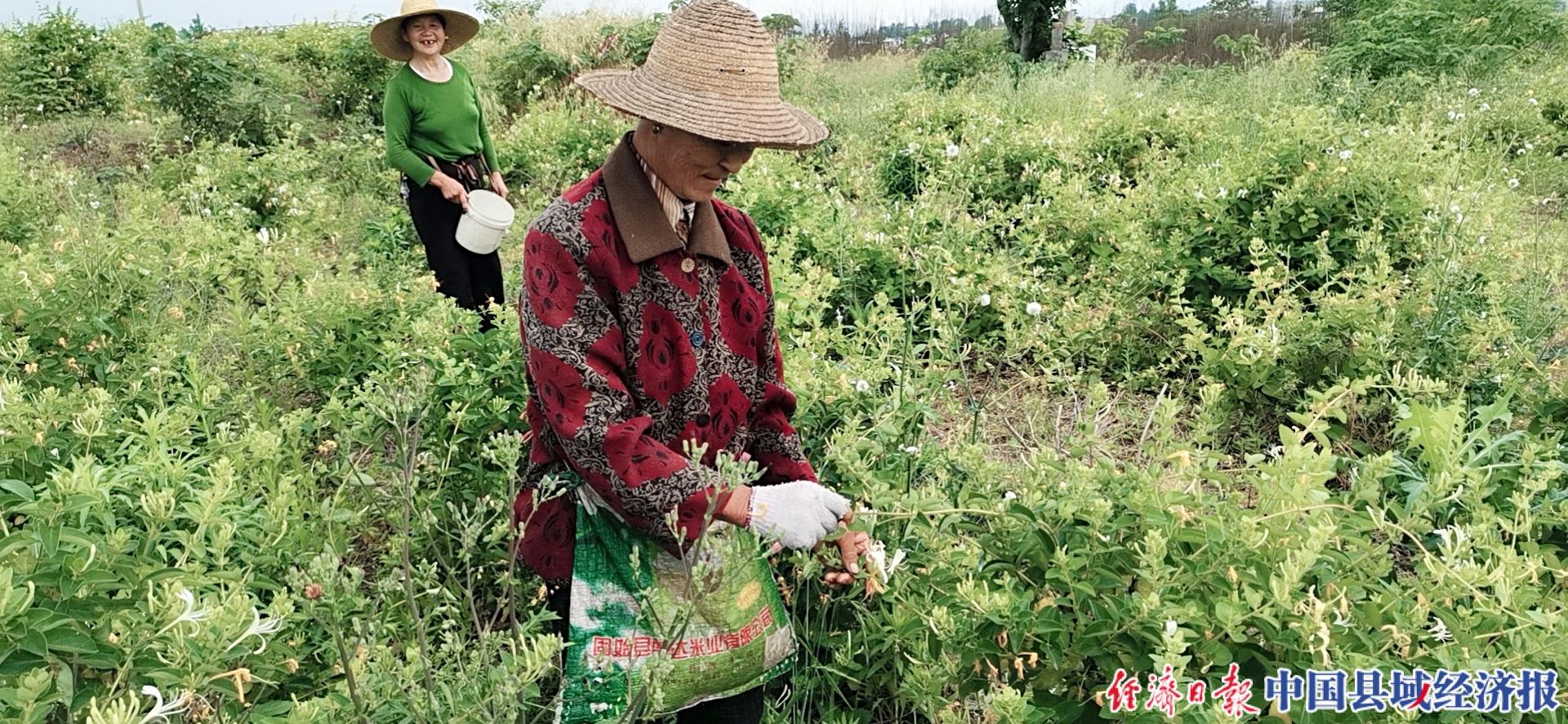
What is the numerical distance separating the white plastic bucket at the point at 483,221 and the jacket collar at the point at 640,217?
7.54 ft

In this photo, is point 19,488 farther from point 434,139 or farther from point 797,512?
point 434,139

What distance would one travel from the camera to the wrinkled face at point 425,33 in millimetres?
3891


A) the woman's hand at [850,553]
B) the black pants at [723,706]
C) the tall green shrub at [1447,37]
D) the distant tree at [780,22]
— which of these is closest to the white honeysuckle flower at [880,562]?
the woman's hand at [850,553]

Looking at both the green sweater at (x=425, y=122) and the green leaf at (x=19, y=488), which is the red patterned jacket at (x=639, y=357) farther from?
the green sweater at (x=425, y=122)

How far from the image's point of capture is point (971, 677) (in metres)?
1.65

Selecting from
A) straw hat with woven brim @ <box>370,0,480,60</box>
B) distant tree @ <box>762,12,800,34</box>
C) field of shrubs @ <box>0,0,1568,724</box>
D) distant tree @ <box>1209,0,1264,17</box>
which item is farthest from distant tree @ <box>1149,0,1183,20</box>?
straw hat with woven brim @ <box>370,0,480,60</box>

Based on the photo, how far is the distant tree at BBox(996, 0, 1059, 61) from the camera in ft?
42.6

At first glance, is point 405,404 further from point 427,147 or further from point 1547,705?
point 427,147

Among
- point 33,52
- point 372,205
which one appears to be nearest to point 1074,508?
point 372,205

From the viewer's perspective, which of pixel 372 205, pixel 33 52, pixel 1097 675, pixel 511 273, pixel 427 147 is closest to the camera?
pixel 1097 675

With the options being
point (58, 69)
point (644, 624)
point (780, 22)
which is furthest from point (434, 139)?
point (780, 22)

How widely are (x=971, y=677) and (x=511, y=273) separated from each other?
3.27 m

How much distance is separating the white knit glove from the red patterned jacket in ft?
0.25

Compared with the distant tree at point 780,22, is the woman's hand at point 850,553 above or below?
below
